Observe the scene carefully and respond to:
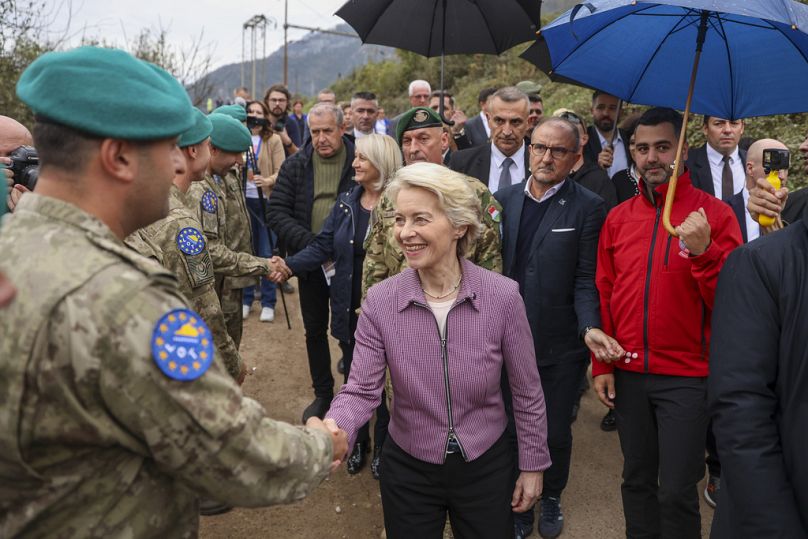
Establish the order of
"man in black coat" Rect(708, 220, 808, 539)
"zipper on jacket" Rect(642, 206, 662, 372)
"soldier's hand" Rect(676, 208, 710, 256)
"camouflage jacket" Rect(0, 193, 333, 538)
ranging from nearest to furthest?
"camouflage jacket" Rect(0, 193, 333, 538)
"man in black coat" Rect(708, 220, 808, 539)
"soldier's hand" Rect(676, 208, 710, 256)
"zipper on jacket" Rect(642, 206, 662, 372)

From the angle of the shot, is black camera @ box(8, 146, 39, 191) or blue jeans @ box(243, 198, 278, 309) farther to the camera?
blue jeans @ box(243, 198, 278, 309)

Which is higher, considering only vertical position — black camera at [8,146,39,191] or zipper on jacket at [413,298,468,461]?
black camera at [8,146,39,191]

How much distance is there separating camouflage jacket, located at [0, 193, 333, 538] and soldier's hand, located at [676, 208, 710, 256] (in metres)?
1.94

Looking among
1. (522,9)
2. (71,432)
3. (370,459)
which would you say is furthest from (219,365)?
(522,9)

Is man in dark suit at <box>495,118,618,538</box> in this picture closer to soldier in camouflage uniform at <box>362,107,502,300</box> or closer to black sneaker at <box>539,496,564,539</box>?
black sneaker at <box>539,496,564,539</box>

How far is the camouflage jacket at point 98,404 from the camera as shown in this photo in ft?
3.90

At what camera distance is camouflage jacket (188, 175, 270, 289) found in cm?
382

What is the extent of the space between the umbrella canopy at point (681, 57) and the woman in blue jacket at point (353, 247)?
1217 millimetres

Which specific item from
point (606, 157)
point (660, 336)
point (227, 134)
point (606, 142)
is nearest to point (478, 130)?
point (606, 142)

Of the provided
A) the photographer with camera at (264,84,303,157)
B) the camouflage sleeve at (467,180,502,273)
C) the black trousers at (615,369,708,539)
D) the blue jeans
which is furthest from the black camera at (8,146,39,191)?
the photographer with camera at (264,84,303,157)

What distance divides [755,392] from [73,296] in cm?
182

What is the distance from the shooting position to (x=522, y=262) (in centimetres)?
352

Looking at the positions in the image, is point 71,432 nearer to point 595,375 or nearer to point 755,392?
point 755,392

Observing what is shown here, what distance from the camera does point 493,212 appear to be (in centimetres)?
348
